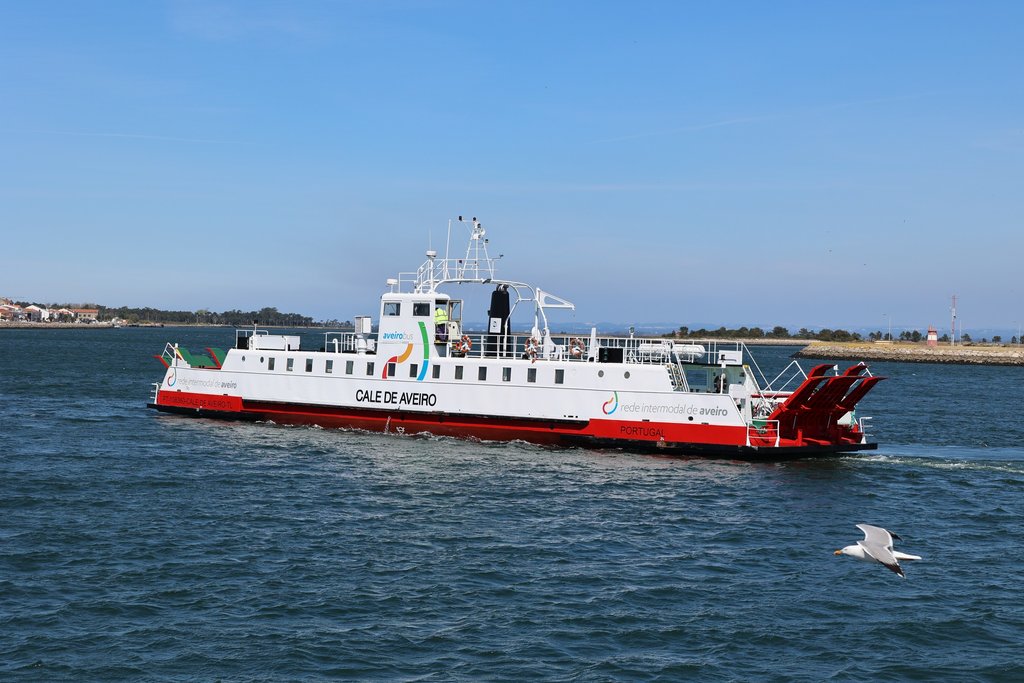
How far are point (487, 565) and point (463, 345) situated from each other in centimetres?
1813

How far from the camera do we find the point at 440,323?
1516 inches

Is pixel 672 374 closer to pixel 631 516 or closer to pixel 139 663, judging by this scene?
pixel 631 516

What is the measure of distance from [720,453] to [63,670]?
23667 mm

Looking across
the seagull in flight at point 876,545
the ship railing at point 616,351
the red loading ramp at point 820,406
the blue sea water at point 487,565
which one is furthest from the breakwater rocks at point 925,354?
the seagull in flight at point 876,545

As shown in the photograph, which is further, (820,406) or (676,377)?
(676,377)

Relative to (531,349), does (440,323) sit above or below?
above

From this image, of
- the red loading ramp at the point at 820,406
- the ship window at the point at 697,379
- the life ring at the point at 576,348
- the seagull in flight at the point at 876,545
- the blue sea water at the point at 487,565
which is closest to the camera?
the blue sea water at the point at 487,565

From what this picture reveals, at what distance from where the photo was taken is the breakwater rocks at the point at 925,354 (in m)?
135

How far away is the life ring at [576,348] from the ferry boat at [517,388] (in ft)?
0.17

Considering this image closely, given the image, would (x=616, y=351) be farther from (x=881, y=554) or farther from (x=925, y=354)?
(x=925, y=354)

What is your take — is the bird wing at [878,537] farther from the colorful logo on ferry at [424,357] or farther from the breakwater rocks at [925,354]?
the breakwater rocks at [925,354]

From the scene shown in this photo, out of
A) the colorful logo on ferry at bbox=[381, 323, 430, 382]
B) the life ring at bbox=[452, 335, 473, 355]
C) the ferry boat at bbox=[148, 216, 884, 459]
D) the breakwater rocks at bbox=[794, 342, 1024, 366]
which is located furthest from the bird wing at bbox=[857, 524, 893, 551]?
the breakwater rocks at bbox=[794, 342, 1024, 366]

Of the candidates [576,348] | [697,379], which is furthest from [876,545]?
[576,348]

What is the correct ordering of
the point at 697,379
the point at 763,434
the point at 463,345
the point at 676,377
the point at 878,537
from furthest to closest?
the point at 463,345 → the point at 697,379 → the point at 676,377 → the point at 763,434 → the point at 878,537
